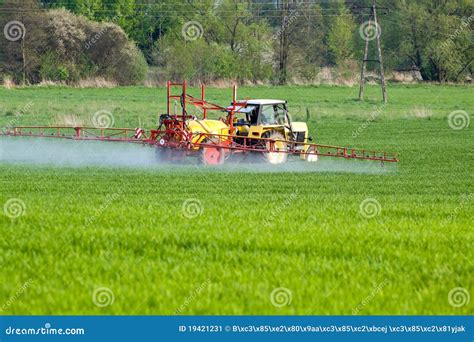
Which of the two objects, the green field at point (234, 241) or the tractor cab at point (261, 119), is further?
the tractor cab at point (261, 119)

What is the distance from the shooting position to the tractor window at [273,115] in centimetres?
2484

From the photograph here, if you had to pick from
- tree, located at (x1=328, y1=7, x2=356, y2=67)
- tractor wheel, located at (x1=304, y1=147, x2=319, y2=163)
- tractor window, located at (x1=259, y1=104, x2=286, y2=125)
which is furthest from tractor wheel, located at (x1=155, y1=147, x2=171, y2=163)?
tree, located at (x1=328, y1=7, x2=356, y2=67)

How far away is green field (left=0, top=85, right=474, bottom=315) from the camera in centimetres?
801

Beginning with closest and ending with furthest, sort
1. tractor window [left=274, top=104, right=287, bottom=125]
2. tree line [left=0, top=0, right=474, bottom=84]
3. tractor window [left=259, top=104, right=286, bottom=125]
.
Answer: tractor window [left=259, top=104, right=286, bottom=125], tractor window [left=274, top=104, right=287, bottom=125], tree line [left=0, top=0, right=474, bottom=84]

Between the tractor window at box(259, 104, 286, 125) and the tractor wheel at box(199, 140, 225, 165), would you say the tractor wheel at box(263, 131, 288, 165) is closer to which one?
the tractor window at box(259, 104, 286, 125)

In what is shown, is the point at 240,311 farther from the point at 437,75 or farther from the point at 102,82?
the point at 437,75

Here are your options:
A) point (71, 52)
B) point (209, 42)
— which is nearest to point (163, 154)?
point (71, 52)

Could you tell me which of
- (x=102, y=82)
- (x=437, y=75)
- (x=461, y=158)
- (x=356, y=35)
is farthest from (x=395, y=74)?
(x=461, y=158)

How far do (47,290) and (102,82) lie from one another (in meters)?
58.5

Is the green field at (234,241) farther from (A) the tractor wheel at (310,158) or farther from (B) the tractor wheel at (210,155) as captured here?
(A) the tractor wheel at (310,158)

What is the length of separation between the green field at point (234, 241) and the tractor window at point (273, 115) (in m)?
2.27

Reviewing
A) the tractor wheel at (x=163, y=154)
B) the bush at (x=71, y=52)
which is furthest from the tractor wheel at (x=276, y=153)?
the bush at (x=71, y=52)

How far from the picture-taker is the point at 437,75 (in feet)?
269

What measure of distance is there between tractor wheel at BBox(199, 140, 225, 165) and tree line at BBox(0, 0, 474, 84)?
36742 millimetres
